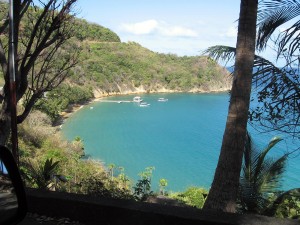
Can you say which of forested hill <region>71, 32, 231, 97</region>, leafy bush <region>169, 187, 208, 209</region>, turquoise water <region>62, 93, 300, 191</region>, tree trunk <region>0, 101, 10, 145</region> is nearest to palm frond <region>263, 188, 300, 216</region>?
leafy bush <region>169, 187, 208, 209</region>

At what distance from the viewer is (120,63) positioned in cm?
9194

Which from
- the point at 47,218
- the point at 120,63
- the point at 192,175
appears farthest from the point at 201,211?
the point at 120,63

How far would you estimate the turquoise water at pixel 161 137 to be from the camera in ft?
122

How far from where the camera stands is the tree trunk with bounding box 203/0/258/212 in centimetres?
430

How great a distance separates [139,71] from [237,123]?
290 ft

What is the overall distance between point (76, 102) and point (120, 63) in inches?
993

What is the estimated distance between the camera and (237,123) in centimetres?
435

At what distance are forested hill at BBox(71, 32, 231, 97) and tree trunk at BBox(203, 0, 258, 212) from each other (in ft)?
253

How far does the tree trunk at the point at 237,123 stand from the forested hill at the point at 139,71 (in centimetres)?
7697

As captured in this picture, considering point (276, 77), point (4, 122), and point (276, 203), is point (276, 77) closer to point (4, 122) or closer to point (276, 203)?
point (276, 203)

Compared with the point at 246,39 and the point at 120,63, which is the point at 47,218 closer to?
the point at 246,39

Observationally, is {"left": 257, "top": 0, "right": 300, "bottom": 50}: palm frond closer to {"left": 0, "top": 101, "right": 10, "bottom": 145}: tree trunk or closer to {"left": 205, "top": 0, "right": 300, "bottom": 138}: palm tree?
{"left": 205, "top": 0, "right": 300, "bottom": 138}: palm tree

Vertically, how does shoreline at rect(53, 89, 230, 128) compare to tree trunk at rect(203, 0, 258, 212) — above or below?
below

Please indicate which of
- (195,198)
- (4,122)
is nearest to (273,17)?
(4,122)
